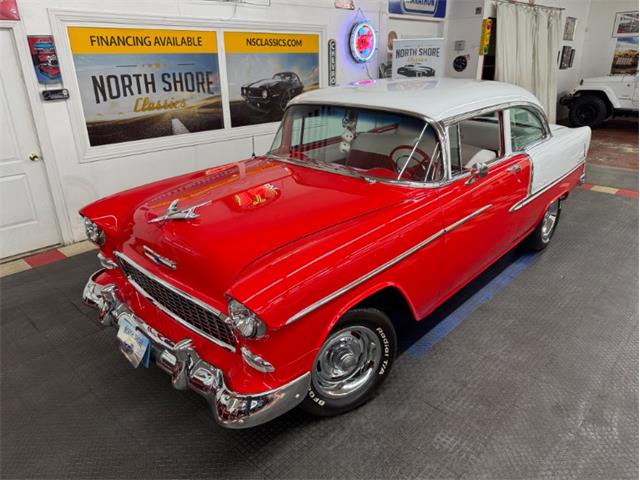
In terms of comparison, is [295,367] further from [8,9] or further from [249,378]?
[8,9]

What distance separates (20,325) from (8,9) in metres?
2.63

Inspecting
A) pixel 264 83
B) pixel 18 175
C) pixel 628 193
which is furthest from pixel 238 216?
pixel 628 193

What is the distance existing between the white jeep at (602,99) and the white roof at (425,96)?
28.2 ft

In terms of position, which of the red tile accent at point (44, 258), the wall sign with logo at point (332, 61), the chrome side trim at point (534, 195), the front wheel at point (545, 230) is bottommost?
the red tile accent at point (44, 258)

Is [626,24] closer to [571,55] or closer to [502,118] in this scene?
[571,55]

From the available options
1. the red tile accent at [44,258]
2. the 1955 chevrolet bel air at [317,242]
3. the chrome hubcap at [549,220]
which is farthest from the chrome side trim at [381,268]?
the red tile accent at [44,258]

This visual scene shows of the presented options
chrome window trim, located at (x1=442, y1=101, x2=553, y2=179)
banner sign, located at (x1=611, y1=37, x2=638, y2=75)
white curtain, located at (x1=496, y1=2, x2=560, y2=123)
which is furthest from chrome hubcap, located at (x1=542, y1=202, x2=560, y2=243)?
banner sign, located at (x1=611, y1=37, x2=638, y2=75)

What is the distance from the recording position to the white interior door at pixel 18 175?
382 cm

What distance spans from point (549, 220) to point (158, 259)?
11.7 ft

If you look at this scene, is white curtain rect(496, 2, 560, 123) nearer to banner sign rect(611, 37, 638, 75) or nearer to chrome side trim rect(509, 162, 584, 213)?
banner sign rect(611, 37, 638, 75)

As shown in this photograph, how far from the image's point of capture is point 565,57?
11.5 m

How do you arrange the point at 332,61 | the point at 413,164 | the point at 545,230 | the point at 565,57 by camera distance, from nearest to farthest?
the point at 413,164 → the point at 545,230 → the point at 332,61 → the point at 565,57

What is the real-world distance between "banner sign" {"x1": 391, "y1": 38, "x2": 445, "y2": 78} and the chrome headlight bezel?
5.71m

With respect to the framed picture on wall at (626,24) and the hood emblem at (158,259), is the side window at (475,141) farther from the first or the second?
the framed picture on wall at (626,24)
